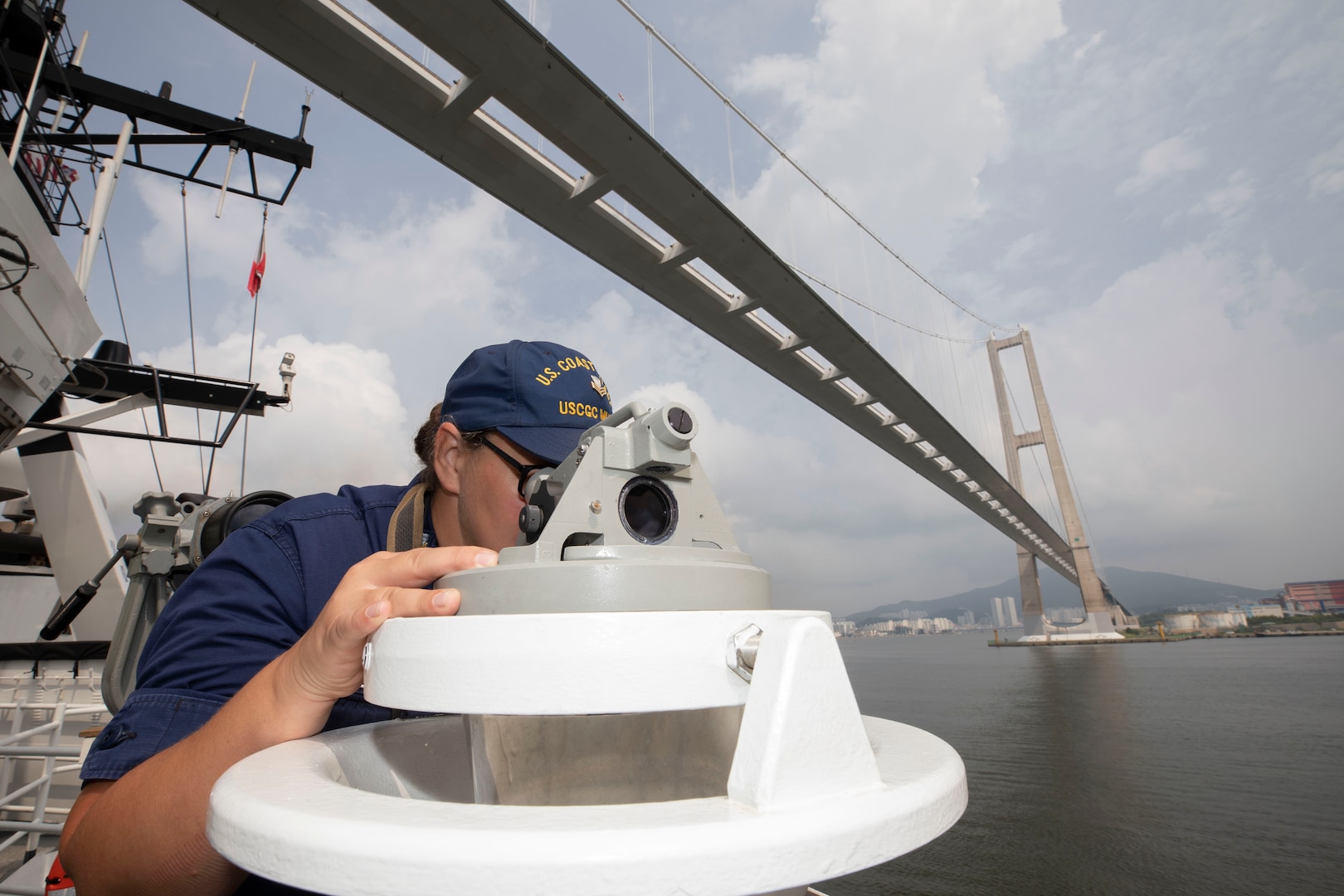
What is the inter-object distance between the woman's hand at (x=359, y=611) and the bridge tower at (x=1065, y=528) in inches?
1004

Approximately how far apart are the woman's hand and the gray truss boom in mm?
4004

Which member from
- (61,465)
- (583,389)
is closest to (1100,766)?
(583,389)

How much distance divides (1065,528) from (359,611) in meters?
26.9

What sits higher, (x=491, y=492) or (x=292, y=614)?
(x=491, y=492)

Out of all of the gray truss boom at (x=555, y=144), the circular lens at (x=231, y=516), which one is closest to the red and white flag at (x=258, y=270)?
the gray truss boom at (x=555, y=144)

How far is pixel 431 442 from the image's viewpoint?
1.25 m

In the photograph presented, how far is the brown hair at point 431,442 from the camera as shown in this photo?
0.95m

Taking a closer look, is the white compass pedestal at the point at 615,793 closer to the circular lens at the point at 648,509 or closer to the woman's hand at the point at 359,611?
the woman's hand at the point at 359,611

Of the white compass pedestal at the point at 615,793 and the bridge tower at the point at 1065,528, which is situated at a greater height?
the bridge tower at the point at 1065,528

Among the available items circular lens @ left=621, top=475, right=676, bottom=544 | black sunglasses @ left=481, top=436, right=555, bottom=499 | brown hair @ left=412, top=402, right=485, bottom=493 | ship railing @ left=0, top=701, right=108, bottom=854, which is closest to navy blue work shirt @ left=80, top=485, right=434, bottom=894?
brown hair @ left=412, top=402, right=485, bottom=493

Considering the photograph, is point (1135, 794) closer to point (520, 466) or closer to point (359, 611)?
point (520, 466)

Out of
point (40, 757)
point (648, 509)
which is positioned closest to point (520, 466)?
point (648, 509)

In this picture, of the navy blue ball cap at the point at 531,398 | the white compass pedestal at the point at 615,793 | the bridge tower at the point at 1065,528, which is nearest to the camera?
the white compass pedestal at the point at 615,793

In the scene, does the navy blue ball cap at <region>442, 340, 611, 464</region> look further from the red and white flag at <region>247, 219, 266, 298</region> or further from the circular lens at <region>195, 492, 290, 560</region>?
the red and white flag at <region>247, 219, 266, 298</region>
